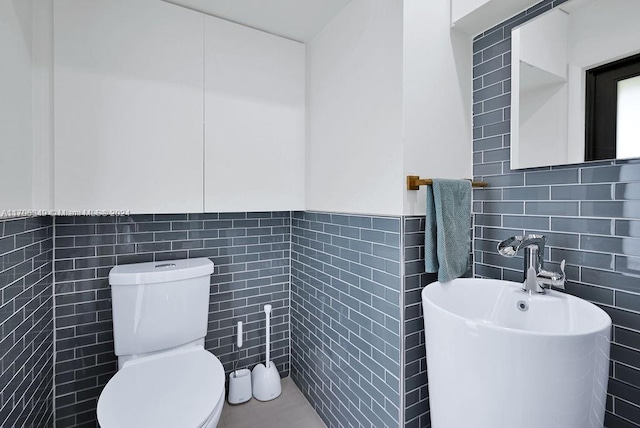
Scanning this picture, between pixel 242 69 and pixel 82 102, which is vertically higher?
pixel 242 69

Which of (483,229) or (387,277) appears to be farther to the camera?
(483,229)

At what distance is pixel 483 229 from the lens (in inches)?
51.2

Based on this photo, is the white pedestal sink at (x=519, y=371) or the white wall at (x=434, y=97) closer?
the white pedestal sink at (x=519, y=371)

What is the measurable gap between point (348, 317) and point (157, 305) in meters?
0.92

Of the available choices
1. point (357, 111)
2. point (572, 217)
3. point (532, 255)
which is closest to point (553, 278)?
point (532, 255)

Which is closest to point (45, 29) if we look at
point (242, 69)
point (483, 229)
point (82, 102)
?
point (82, 102)

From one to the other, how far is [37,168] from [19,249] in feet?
1.14

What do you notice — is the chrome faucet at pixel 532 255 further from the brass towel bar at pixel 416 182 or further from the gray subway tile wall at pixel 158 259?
the gray subway tile wall at pixel 158 259

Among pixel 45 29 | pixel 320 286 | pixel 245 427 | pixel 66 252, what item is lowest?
pixel 245 427

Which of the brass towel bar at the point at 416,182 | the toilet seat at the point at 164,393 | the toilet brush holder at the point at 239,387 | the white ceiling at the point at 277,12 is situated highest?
the white ceiling at the point at 277,12

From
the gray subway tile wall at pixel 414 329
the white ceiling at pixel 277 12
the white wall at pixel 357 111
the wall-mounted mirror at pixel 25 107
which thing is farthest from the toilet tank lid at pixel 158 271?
the white ceiling at pixel 277 12

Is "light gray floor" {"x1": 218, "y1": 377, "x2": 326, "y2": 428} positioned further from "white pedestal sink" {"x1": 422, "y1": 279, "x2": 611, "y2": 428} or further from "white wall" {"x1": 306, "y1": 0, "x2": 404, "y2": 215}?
"white wall" {"x1": 306, "y1": 0, "x2": 404, "y2": 215}

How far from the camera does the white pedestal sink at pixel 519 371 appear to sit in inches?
27.0

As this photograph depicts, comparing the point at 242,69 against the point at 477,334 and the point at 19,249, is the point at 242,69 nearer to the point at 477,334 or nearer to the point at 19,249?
the point at 19,249
